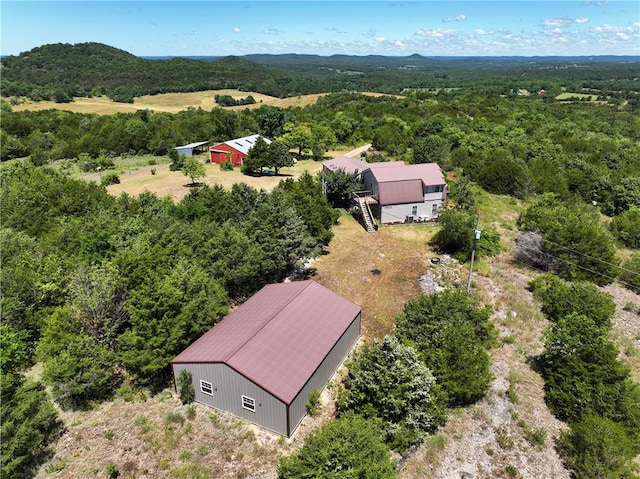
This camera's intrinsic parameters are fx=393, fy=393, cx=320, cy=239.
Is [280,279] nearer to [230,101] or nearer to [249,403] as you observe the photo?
[249,403]

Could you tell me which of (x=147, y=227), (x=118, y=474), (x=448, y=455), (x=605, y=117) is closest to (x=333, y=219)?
(x=147, y=227)

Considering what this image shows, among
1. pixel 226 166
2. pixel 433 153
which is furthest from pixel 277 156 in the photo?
pixel 433 153

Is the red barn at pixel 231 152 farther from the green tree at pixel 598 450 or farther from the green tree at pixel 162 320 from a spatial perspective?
the green tree at pixel 598 450

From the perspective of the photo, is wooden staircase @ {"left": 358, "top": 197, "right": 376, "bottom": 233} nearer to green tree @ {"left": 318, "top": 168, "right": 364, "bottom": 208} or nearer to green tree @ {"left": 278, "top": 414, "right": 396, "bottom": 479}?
green tree @ {"left": 318, "top": 168, "right": 364, "bottom": 208}

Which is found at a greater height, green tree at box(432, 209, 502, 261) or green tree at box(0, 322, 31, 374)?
green tree at box(0, 322, 31, 374)

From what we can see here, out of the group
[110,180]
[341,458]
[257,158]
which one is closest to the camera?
[341,458]

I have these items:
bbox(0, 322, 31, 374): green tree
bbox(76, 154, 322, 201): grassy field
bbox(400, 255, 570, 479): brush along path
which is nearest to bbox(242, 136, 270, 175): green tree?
bbox(76, 154, 322, 201): grassy field

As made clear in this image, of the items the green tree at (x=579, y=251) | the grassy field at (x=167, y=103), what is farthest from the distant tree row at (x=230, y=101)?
the green tree at (x=579, y=251)

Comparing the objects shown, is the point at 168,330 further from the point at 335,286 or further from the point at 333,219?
the point at 333,219
